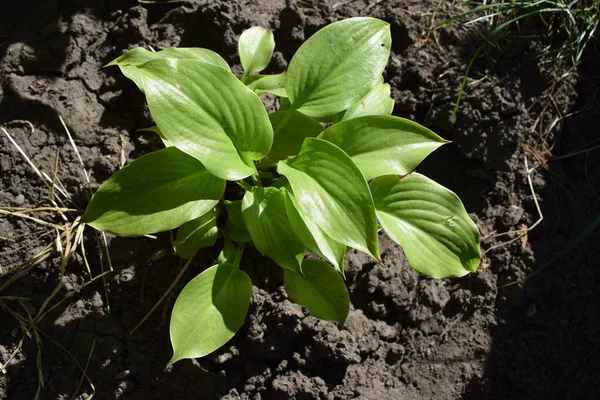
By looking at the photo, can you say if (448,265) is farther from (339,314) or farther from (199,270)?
(199,270)

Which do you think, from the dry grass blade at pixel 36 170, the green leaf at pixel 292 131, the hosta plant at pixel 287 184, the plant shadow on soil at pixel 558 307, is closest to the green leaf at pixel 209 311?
the hosta plant at pixel 287 184

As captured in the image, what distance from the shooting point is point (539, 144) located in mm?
1964

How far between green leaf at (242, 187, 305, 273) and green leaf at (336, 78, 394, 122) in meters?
0.33

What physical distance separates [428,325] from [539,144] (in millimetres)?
725

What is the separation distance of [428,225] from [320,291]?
31 centimetres

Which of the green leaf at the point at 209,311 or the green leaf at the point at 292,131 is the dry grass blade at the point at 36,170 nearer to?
the green leaf at the point at 209,311

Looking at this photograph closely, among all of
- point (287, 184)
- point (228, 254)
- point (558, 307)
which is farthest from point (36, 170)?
point (558, 307)

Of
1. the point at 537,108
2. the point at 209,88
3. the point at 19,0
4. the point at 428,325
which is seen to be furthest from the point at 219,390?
the point at 537,108

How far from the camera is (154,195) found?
132cm

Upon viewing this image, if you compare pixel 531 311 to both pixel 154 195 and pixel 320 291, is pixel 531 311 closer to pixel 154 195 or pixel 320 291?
pixel 320 291

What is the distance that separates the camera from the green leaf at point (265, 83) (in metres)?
1.53

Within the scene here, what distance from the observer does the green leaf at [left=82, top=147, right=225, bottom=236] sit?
50.8 inches

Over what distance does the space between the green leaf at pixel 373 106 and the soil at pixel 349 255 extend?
24 cm

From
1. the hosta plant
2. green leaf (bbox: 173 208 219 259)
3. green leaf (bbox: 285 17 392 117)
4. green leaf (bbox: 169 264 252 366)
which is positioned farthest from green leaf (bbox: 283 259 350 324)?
green leaf (bbox: 285 17 392 117)
